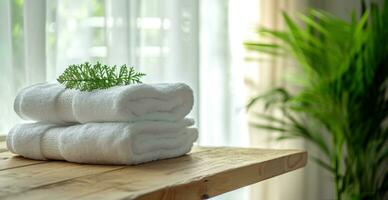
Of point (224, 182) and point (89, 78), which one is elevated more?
point (89, 78)

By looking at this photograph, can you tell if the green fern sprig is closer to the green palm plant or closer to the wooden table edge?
the wooden table edge

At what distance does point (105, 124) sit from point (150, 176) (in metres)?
0.20

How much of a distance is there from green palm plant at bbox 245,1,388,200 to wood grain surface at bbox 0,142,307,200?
951mm

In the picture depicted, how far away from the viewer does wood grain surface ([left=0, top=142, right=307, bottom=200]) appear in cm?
87

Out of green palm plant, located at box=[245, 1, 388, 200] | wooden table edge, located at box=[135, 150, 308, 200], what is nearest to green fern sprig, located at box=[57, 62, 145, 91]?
wooden table edge, located at box=[135, 150, 308, 200]

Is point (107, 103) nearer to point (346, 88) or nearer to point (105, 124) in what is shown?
point (105, 124)

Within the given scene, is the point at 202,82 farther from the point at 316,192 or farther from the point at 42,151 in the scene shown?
the point at 42,151

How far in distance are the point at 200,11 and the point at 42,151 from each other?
1.11m

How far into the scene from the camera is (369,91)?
228 cm

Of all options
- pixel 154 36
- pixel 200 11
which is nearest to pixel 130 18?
pixel 154 36

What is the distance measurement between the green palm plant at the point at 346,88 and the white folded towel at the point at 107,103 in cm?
104

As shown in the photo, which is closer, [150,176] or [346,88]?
[150,176]

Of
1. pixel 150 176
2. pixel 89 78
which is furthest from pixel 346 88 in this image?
pixel 150 176

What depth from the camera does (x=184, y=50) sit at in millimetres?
2070
